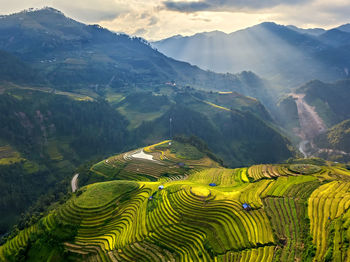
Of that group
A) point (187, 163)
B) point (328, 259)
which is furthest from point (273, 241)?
point (187, 163)

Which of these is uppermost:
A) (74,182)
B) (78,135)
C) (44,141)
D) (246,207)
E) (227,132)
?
(246,207)

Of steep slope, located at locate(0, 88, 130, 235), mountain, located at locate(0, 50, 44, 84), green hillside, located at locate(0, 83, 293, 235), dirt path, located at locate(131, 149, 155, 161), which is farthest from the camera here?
mountain, located at locate(0, 50, 44, 84)

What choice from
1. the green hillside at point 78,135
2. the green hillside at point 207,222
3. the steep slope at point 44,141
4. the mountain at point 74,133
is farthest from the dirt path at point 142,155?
the mountain at point 74,133

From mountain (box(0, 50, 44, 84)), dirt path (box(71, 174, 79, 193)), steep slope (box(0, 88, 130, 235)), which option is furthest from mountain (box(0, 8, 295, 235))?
dirt path (box(71, 174, 79, 193))

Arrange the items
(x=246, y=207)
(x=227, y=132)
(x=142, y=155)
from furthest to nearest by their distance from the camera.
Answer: (x=227, y=132) → (x=142, y=155) → (x=246, y=207)

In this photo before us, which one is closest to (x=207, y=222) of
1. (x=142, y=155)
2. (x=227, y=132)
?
(x=142, y=155)

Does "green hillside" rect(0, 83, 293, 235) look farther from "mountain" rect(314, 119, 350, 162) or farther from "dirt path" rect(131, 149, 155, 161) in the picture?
"mountain" rect(314, 119, 350, 162)

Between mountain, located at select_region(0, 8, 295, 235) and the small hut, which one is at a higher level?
the small hut

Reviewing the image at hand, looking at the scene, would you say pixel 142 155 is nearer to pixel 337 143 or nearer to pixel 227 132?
pixel 227 132

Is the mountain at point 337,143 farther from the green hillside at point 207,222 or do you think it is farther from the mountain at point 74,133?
the green hillside at point 207,222
